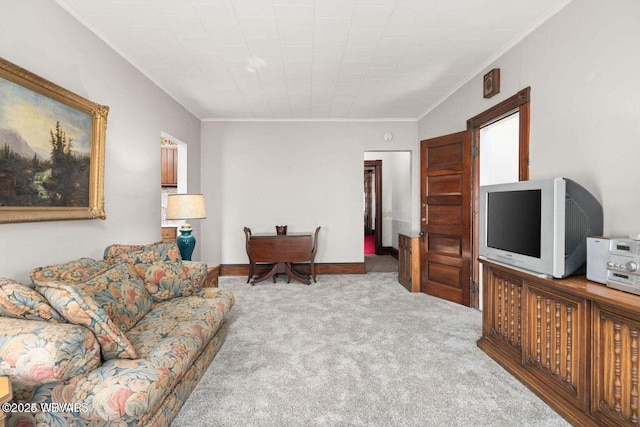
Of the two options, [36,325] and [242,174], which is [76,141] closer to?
[36,325]

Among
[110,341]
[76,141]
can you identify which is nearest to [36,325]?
[110,341]

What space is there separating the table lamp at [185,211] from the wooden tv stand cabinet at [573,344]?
2.78m

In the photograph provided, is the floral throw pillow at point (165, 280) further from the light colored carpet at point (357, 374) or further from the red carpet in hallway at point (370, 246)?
the red carpet in hallway at point (370, 246)

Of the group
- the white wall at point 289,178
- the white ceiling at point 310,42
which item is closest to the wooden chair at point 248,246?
the white wall at point 289,178

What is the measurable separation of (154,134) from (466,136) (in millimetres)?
3309

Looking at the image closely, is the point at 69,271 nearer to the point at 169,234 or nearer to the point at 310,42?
the point at 310,42

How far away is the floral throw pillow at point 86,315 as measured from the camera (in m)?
→ 1.33

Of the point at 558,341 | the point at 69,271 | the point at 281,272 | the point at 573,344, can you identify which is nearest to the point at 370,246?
the point at 281,272

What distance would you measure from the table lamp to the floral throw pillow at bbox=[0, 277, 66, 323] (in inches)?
75.6

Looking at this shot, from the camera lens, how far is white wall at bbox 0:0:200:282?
5.85 ft

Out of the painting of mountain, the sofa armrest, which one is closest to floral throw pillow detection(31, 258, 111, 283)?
the sofa armrest

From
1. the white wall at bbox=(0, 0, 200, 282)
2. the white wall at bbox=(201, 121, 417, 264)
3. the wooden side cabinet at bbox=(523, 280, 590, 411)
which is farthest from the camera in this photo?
the white wall at bbox=(201, 121, 417, 264)

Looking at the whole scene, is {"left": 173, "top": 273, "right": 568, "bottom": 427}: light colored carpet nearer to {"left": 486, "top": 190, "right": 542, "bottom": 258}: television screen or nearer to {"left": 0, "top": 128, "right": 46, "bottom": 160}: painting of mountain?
{"left": 486, "top": 190, "right": 542, "bottom": 258}: television screen

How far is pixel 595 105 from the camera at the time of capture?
6.15 feet
